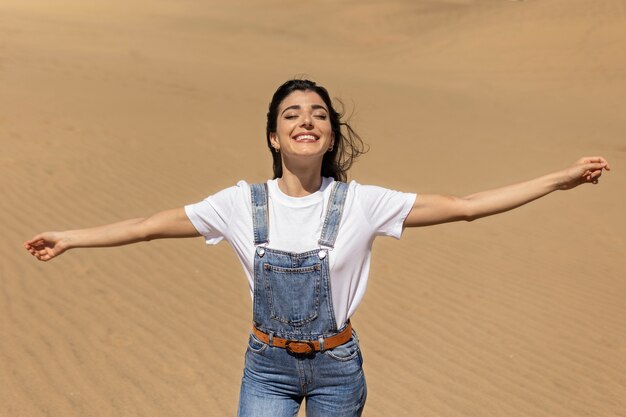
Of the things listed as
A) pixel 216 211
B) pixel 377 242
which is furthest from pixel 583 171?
pixel 377 242

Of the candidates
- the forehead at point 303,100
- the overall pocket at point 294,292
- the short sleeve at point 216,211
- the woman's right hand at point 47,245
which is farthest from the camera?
the woman's right hand at point 47,245

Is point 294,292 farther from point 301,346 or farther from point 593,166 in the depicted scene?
point 593,166

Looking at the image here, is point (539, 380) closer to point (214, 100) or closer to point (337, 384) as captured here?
point (337, 384)

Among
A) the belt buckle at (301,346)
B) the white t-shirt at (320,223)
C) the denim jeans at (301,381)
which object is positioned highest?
the white t-shirt at (320,223)

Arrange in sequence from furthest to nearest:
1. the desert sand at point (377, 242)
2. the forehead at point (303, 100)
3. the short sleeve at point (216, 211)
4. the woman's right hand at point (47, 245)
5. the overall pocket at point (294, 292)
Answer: the desert sand at point (377, 242) → the woman's right hand at point (47, 245) → the forehead at point (303, 100) → the short sleeve at point (216, 211) → the overall pocket at point (294, 292)

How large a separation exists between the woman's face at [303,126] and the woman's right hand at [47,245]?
838 millimetres

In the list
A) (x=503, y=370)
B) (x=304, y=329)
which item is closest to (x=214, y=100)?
(x=503, y=370)

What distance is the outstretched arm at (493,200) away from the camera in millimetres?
2756

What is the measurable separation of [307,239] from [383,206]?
276mm

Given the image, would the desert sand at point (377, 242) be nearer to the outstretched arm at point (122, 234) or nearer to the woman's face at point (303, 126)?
the outstretched arm at point (122, 234)

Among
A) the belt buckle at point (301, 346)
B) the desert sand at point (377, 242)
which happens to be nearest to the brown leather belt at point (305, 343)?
the belt buckle at point (301, 346)

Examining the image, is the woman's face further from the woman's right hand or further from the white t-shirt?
the woman's right hand

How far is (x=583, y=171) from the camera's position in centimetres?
277

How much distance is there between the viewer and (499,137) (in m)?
15.0
